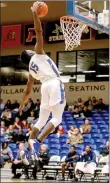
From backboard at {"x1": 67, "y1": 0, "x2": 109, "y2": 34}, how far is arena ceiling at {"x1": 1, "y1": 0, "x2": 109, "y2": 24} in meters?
16.0

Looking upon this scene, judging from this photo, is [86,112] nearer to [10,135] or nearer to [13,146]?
[10,135]

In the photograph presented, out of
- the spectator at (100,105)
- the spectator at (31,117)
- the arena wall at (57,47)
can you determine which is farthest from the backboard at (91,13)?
the arena wall at (57,47)

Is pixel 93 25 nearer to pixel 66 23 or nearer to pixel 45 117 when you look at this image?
pixel 66 23

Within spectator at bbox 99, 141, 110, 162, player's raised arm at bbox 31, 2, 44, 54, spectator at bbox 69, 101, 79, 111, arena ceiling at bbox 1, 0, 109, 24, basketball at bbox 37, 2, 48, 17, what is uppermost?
arena ceiling at bbox 1, 0, 109, 24

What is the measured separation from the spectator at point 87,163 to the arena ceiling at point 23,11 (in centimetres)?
983

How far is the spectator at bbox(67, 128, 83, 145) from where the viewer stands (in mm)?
20188

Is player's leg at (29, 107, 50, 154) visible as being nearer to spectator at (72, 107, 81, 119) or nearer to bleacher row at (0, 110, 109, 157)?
bleacher row at (0, 110, 109, 157)

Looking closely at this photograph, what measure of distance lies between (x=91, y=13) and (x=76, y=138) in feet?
38.9

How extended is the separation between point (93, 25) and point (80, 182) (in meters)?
10.1

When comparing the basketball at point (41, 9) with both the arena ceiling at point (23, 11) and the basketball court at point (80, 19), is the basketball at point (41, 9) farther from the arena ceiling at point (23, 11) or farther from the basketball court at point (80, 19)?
the arena ceiling at point (23, 11)

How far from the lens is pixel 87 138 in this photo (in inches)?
813

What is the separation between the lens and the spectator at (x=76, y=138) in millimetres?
20188

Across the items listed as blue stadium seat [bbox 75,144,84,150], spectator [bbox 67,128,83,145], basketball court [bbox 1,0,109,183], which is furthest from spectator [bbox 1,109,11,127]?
basketball court [bbox 1,0,109,183]

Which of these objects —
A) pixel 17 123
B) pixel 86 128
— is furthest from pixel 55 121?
pixel 17 123
